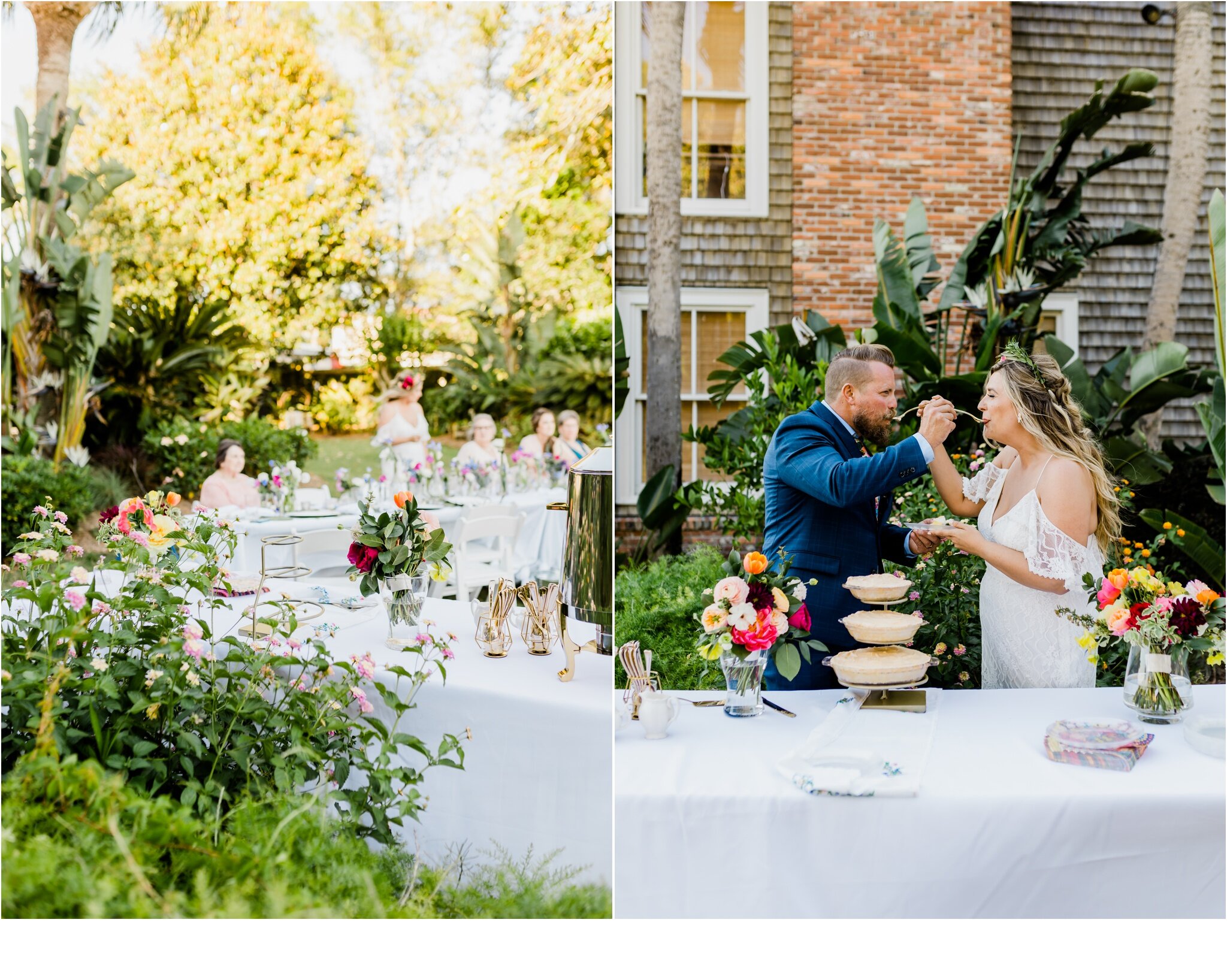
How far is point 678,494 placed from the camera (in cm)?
536

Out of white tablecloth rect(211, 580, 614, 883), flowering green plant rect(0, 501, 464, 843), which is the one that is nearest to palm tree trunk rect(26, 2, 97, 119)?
flowering green plant rect(0, 501, 464, 843)

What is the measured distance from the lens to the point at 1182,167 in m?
6.14

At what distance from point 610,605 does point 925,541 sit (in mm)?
872

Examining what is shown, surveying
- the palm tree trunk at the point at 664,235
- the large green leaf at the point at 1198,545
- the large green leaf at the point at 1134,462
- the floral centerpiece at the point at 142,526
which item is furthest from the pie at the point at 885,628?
the palm tree trunk at the point at 664,235

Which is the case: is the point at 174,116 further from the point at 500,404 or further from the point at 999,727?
the point at 999,727

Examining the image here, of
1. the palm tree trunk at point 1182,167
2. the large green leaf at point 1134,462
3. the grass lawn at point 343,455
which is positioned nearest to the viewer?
the large green leaf at point 1134,462

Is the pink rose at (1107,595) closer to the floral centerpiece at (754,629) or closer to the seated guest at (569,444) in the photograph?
the floral centerpiece at (754,629)

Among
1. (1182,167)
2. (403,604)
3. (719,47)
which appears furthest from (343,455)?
(403,604)

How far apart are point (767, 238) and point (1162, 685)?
17.4 ft

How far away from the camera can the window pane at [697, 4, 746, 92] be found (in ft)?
22.1

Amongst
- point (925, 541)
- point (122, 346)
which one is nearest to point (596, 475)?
point (925, 541)

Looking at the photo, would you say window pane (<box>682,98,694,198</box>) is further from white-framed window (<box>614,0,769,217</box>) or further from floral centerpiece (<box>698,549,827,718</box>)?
floral centerpiece (<box>698,549,827,718</box>)

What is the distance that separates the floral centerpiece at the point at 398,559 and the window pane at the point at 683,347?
13.5 feet

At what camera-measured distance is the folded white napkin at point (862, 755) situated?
1713mm
